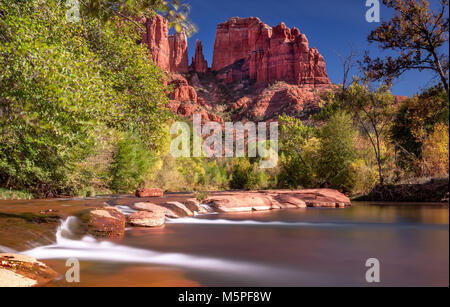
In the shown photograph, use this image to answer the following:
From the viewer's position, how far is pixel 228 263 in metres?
5.43

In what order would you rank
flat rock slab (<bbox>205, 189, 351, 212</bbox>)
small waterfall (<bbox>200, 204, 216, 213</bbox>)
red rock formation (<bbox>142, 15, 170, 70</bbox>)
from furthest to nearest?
red rock formation (<bbox>142, 15, 170, 70</bbox>) < flat rock slab (<bbox>205, 189, 351, 212</bbox>) < small waterfall (<bbox>200, 204, 216, 213</bbox>)

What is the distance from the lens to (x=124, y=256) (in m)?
6.30

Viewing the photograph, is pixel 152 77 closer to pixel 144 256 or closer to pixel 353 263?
pixel 144 256

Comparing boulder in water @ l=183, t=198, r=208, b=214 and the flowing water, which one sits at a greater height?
the flowing water

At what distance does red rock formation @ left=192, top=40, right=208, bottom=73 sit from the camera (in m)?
142

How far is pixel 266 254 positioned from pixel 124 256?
2923mm

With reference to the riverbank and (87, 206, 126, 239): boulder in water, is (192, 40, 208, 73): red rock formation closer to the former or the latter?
(87, 206, 126, 239): boulder in water

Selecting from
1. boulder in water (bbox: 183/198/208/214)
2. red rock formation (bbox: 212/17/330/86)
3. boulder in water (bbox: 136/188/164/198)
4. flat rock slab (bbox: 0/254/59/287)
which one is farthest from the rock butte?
flat rock slab (bbox: 0/254/59/287)

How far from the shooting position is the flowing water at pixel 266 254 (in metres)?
2.03

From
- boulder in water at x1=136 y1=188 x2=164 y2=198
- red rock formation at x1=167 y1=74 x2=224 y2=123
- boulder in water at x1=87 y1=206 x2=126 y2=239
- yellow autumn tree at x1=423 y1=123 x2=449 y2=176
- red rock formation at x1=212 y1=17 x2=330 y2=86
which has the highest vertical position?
red rock formation at x1=212 y1=17 x2=330 y2=86

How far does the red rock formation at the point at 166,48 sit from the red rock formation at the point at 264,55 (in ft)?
60.0

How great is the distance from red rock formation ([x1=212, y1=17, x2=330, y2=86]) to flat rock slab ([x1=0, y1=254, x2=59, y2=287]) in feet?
373
